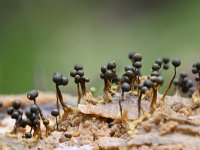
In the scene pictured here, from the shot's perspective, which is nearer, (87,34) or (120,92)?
(120,92)

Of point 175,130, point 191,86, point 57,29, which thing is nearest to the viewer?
point 175,130

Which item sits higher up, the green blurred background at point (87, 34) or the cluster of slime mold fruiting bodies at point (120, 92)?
the green blurred background at point (87, 34)

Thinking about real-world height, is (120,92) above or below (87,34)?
below

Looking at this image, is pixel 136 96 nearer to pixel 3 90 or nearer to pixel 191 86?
pixel 191 86

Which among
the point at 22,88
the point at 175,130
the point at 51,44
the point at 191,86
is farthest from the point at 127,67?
the point at 51,44

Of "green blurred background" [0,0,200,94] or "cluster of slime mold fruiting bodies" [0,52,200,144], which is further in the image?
"green blurred background" [0,0,200,94]

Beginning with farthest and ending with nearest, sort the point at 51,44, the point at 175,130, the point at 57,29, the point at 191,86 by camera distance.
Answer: the point at 57,29 < the point at 51,44 < the point at 191,86 < the point at 175,130

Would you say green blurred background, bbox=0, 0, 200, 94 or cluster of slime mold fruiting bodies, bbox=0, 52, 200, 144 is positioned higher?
green blurred background, bbox=0, 0, 200, 94

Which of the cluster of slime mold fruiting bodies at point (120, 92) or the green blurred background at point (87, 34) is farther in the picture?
the green blurred background at point (87, 34)
